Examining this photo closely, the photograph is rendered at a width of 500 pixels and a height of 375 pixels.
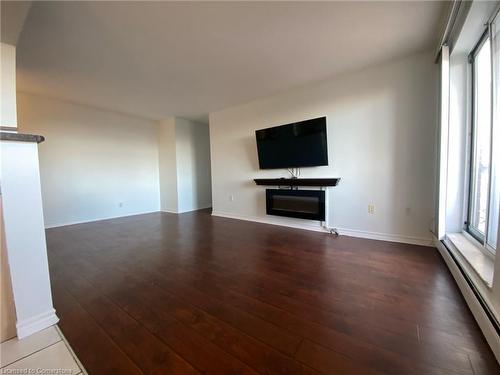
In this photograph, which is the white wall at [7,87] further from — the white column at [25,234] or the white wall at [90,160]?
the white wall at [90,160]

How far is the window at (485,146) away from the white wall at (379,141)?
1.60ft

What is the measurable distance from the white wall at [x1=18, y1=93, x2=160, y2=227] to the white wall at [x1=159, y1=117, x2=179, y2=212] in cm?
18

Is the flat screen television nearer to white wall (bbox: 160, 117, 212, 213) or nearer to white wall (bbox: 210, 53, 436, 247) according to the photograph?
white wall (bbox: 210, 53, 436, 247)

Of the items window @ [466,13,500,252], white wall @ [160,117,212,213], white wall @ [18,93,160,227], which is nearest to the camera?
window @ [466,13,500,252]

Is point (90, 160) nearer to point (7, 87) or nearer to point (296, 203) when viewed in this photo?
point (7, 87)

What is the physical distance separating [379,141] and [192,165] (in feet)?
14.8

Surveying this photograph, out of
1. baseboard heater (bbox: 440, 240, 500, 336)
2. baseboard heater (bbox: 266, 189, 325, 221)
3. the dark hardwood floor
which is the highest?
baseboard heater (bbox: 266, 189, 325, 221)

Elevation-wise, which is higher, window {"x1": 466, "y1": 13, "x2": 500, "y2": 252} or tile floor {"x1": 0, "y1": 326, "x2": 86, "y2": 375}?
window {"x1": 466, "y1": 13, "x2": 500, "y2": 252}

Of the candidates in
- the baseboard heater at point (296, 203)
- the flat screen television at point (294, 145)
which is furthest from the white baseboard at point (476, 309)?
the flat screen television at point (294, 145)

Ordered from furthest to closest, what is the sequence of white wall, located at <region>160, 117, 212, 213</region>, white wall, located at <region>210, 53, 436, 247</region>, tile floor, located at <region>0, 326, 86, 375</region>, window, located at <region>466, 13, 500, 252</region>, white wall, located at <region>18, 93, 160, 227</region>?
white wall, located at <region>160, 117, 212, 213</region>, white wall, located at <region>18, 93, 160, 227</region>, white wall, located at <region>210, 53, 436, 247</region>, window, located at <region>466, 13, 500, 252</region>, tile floor, located at <region>0, 326, 86, 375</region>

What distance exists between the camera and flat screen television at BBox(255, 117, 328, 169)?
3283 millimetres

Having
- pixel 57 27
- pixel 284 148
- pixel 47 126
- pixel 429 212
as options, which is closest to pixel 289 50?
pixel 284 148

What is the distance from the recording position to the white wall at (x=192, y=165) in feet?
18.0

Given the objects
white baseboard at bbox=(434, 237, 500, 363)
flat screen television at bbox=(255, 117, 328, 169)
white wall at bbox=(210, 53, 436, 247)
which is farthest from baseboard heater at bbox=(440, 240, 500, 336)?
flat screen television at bbox=(255, 117, 328, 169)
